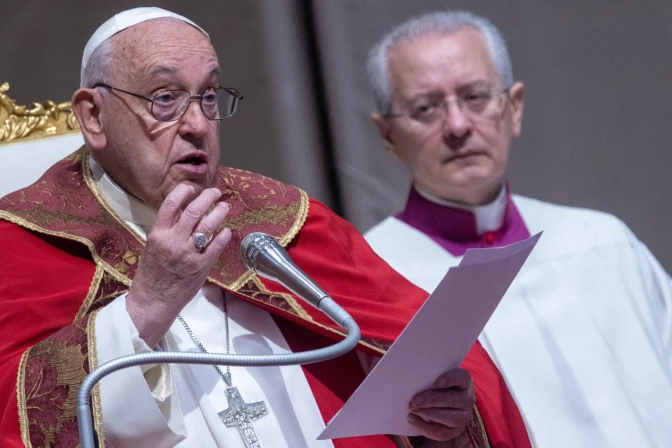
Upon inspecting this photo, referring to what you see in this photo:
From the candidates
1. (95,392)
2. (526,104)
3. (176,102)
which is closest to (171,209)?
(95,392)

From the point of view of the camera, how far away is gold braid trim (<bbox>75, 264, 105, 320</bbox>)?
228 centimetres

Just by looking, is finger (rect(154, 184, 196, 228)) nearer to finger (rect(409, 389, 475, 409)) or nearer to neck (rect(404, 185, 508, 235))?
finger (rect(409, 389, 475, 409))

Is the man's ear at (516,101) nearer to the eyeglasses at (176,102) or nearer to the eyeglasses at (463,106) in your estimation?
the eyeglasses at (463,106)

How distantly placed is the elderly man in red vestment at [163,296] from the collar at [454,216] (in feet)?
3.11

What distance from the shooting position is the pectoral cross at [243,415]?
2.28 m

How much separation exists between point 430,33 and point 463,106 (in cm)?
30

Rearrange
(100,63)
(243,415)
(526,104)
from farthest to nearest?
1. (526,104)
2. (100,63)
3. (243,415)

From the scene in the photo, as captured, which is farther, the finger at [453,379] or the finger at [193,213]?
the finger at [453,379]

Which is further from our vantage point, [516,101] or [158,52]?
[516,101]

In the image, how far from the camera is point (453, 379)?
2.19 metres

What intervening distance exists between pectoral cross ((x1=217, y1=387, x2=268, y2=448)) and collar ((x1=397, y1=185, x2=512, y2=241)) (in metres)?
1.44

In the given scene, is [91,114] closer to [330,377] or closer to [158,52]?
[158,52]

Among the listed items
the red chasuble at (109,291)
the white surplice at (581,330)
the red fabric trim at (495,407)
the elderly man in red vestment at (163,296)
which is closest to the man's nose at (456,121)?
the white surplice at (581,330)

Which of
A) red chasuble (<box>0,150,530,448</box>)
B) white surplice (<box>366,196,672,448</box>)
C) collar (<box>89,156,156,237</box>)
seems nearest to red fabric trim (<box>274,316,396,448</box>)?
red chasuble (<box>0,150,530,448</box>)
